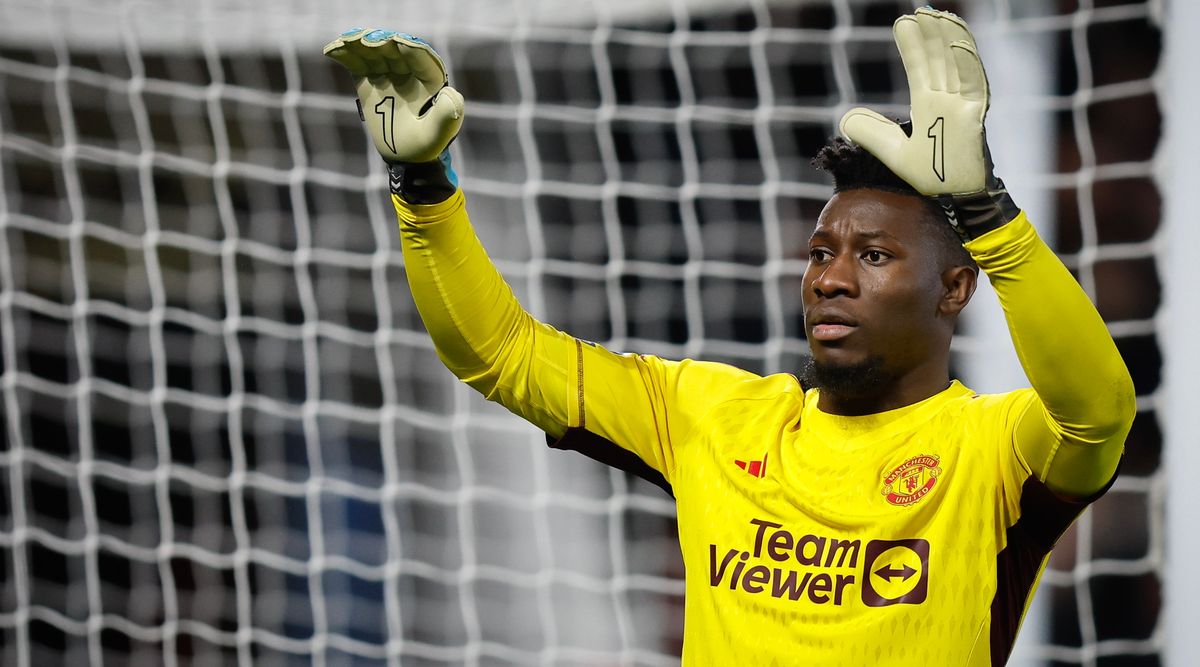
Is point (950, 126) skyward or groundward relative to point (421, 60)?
groundward

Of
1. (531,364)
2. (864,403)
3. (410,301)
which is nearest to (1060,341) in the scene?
(864,403)

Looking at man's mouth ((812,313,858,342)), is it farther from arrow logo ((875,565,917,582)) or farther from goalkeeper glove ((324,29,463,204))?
goalkeeper glove ((324,29,463,204))

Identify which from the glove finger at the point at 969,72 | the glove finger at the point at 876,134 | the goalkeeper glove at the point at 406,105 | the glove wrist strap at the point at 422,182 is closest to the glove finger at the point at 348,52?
the goalkeeper glove at the point at 406,105

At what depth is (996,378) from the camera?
292cm

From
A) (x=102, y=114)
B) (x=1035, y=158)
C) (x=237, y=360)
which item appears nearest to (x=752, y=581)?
(x=1035, y=158)

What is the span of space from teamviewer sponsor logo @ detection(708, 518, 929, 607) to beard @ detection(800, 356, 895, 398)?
0.20 metres

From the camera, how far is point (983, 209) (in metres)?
1.51

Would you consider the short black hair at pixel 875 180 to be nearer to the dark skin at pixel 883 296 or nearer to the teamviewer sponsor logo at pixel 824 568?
the dark skin at pixel 883 296

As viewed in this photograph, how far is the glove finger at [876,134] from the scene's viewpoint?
1.57m

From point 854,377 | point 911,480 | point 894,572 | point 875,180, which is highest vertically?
point 875,180

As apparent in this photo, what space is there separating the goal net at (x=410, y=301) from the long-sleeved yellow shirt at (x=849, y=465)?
1224 mm

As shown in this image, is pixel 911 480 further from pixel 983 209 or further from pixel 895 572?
pixel 983 209

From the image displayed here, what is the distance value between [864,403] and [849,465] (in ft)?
0.37

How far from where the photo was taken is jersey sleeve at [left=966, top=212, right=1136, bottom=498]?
1470 mm
